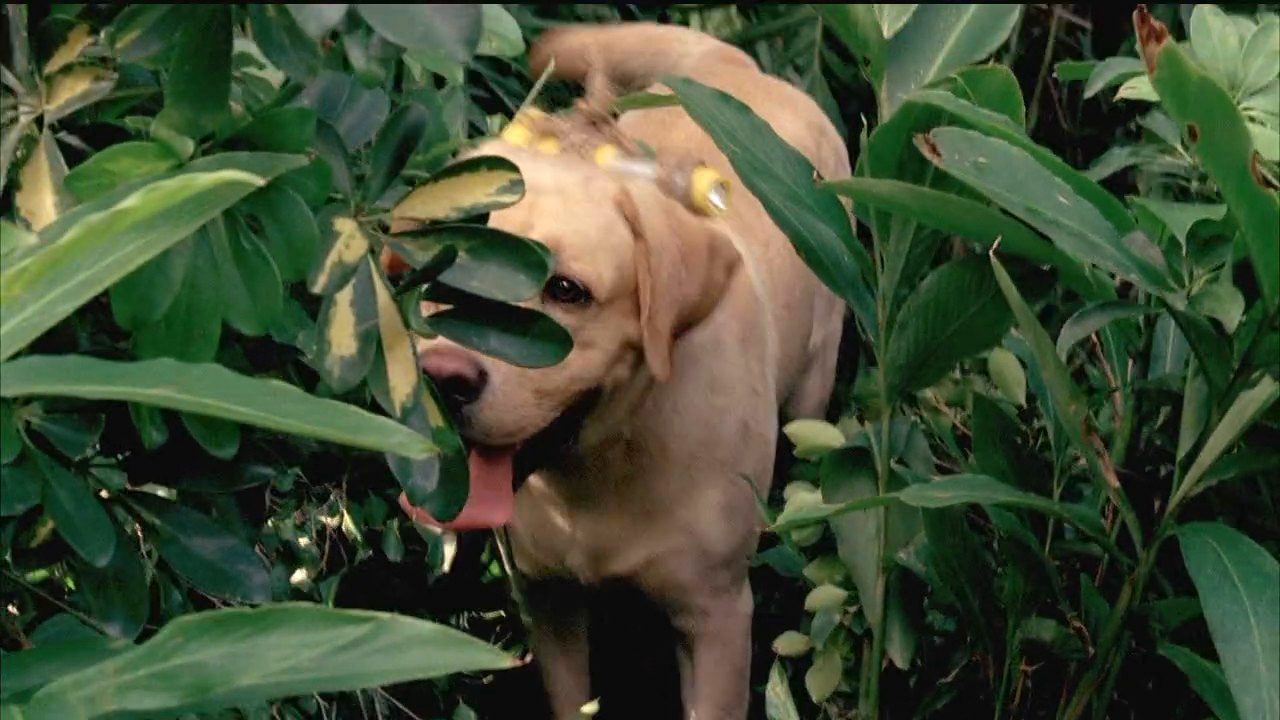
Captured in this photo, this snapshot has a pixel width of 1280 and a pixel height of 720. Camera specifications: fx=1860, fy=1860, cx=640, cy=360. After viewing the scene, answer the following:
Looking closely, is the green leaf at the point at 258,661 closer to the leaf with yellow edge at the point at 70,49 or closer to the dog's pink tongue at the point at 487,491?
the leaf with yellow edge at the point at 70,49

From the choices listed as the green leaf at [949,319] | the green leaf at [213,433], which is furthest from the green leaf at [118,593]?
the green leaf at [949,319]

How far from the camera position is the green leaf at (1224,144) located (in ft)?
Result: 5.02

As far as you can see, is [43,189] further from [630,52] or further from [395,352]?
[630,52]

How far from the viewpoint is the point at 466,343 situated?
1490 mm

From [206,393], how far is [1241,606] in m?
0.97

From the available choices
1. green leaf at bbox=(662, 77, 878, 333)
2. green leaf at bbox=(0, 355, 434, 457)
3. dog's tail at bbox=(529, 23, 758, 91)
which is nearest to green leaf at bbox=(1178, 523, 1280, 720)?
green leaf at bbox=(662, 77, 878, 333)

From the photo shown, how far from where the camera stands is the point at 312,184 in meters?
1.42

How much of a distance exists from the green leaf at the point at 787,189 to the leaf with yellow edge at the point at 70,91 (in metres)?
0.64

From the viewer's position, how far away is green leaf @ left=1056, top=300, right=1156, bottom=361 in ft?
5.70

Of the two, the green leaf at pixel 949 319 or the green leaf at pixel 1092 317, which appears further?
the green leaf at pixel 949 319

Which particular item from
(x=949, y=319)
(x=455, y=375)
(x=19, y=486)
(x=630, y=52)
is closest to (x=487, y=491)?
(x=455, y=375)

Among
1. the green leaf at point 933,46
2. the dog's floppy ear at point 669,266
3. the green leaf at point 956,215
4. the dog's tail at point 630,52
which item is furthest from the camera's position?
the dog's tail at point 630,52

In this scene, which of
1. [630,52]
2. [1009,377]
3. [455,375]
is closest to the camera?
[455,375]

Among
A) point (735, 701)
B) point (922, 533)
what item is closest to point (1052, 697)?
point (922, 533)
